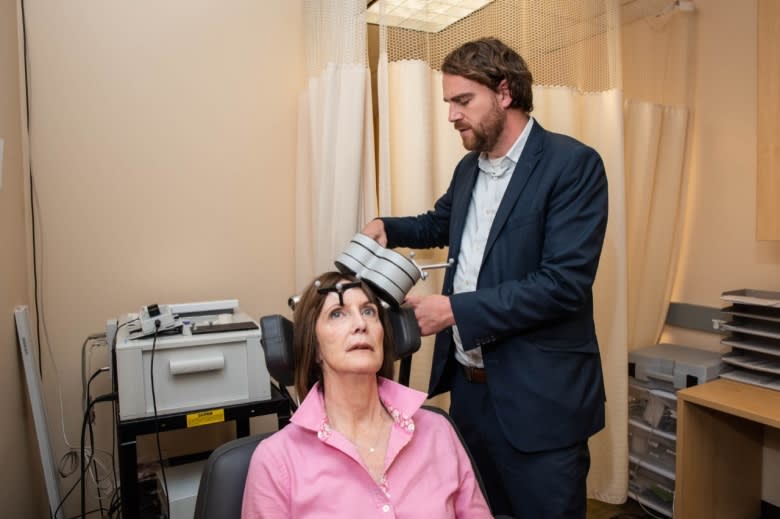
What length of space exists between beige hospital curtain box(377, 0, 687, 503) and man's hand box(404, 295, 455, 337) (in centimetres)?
55

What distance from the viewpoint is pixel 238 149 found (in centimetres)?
218

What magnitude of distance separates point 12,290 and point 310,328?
1.07m

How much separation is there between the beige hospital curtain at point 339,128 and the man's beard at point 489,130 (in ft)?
1.77

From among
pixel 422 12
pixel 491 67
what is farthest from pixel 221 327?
pixel 422 12

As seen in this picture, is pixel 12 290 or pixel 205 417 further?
pixel 12 290

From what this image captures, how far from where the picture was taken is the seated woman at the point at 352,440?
1037 mm

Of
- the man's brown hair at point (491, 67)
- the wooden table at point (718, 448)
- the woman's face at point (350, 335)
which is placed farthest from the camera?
the wooden table at point (718, 448)

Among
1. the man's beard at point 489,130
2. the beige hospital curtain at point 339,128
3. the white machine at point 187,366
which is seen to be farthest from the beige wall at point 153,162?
the man's beard at point 489,130

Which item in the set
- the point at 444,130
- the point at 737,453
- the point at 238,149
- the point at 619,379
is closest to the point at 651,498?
the point at 737,453

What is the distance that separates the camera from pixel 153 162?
2045 mm

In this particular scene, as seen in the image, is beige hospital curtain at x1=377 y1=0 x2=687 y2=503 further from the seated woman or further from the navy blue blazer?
the seated woman

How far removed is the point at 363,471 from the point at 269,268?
4.35ft

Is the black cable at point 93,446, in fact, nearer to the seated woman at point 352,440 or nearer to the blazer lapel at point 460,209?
the seated woman at point 352,440

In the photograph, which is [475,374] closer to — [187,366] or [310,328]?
[310,328]
